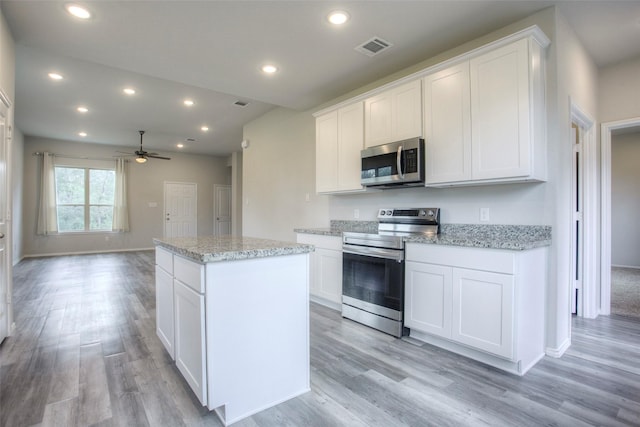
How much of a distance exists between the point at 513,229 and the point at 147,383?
2.86m

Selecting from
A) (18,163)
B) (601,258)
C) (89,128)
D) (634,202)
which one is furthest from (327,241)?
(18,163)

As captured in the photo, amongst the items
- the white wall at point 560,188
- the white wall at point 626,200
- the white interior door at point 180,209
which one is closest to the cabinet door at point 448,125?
the white wall at point 560,188

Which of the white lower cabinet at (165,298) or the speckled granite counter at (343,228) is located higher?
the speckled granite counter at (343,228)

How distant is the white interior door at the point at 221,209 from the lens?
1002 centimetres

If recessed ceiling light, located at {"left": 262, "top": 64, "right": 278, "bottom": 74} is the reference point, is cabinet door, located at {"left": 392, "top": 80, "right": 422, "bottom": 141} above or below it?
below

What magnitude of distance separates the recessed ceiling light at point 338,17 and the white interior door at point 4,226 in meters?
2.69

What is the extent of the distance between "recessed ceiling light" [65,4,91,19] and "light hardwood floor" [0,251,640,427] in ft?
8.50

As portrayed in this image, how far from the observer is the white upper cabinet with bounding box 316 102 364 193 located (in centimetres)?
356

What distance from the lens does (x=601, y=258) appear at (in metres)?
3.38

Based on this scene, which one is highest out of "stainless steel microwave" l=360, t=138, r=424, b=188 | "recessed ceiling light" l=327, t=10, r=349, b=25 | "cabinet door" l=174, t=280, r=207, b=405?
"recessed ceiling light" l=327, t=10, r=349, b=25

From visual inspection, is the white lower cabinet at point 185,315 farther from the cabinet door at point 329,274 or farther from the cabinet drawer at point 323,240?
the cabinet door at point 329,274

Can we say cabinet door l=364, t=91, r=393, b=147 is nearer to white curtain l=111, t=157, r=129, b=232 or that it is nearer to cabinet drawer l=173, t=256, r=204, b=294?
cabinet drawer l=173, t=256, r=204, b=294

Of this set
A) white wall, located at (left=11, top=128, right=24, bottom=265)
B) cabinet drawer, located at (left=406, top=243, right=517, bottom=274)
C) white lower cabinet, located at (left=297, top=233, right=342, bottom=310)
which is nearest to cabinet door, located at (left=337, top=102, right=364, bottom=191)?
white lower cabinet, located at (left=297, top=233, right=342, bottom=310)

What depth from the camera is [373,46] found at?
292cm
